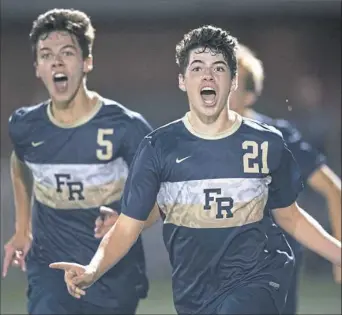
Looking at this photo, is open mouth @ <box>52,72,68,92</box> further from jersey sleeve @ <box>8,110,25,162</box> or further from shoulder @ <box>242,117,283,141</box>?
shoulder @ <box>242,117,283,141</box>

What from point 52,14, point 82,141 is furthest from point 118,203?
point 52,14

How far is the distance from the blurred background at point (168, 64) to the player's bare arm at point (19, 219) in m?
0.13

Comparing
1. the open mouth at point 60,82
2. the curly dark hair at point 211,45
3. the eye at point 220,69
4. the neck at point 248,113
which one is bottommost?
the neck at point 248,113

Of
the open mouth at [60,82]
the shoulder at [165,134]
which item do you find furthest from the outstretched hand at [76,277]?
the open mouth at [60,82]

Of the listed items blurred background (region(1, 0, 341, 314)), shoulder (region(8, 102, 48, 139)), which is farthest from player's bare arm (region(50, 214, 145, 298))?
shoulder (region(8, 102, 48, 139))

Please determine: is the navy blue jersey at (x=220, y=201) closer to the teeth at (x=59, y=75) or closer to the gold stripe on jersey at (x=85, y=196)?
the gold stripe on jersey at (x=85, y=196)

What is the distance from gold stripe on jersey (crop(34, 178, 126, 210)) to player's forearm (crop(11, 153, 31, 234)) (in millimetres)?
135

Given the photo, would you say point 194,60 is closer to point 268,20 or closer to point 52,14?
point 52,14

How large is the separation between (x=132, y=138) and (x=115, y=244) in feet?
1.34

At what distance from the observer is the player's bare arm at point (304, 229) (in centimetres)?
229

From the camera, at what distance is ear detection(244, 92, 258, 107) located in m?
2.67

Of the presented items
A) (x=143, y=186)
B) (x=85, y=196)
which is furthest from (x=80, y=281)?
(x=85, y=196)

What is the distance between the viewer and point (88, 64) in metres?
2.67

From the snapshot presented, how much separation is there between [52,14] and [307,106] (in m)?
0.97
